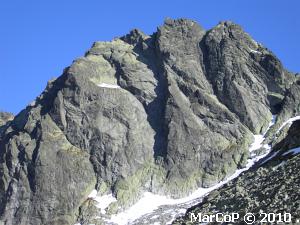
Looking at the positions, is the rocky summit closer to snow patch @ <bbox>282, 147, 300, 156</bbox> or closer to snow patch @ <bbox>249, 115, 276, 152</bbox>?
snow patch @ <bbox>249, 115, 276, 152</bbox>

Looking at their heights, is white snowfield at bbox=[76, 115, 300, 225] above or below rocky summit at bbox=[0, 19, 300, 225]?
below

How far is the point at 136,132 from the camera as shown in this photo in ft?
596

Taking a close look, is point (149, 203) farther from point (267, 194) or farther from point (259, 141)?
point (267, 194)

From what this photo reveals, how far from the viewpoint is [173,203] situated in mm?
161000

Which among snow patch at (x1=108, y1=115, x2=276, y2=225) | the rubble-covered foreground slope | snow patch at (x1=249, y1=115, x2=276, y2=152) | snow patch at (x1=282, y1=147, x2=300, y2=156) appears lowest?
the rubble-covered foreground slope

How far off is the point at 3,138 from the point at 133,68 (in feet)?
142

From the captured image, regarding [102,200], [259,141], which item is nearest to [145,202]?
[102,200]

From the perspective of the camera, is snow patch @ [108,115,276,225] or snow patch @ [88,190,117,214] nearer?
snow patch @ [108,115,276,225]

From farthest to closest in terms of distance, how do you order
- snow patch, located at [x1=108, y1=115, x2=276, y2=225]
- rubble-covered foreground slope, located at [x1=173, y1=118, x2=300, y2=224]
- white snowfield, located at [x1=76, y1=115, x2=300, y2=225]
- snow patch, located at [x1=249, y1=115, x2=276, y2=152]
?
snow patch, located at [x1=249, y1=115, x2=276, y2=152] < white snowfield, located at [x1=76, y1=115, x2=300, y2=225] < snow patch, located at [x1=108, y1=115, x2=276, y2=225] < rubble-covered foreground slope, located at [x1=173, y1=118, x2=300, y2=224]

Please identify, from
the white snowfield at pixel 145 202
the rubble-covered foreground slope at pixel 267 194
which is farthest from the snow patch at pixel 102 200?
the rubble-covered foreground slope at pixel 267 194

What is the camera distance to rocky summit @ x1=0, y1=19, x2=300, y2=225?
168625mm

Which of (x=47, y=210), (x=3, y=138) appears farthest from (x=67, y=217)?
(x=3, y=138)

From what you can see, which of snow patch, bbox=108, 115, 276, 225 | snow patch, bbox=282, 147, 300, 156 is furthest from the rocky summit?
snow patch, bbox=282, 147, 300, 156

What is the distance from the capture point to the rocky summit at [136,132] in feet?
553
